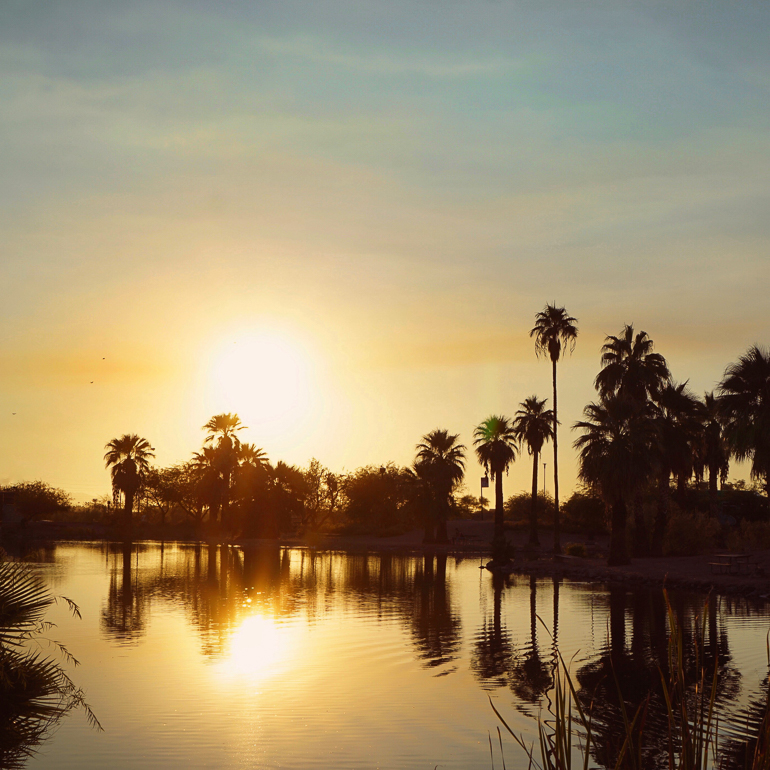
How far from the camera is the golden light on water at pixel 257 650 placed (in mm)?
20531

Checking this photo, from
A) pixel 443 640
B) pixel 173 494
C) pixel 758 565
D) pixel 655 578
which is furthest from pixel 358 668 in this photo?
pixel 173 494

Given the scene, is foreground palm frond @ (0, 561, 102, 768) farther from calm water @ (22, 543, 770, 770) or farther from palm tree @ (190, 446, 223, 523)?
palm tree @ (190, 446, 223, 523)

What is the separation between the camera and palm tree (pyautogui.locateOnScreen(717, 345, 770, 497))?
34.9 meters

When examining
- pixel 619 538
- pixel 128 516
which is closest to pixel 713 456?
pixel 619 538

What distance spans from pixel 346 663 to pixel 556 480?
38381 millimetres

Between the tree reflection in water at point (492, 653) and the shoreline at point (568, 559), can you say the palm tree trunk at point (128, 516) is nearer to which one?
the shoreline at point (568, 559)

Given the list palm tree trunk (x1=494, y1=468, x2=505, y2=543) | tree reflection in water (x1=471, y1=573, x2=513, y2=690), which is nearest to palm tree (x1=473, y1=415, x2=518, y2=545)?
palm tree trunk (x1=494, y1=468, x2=505, y2=543)

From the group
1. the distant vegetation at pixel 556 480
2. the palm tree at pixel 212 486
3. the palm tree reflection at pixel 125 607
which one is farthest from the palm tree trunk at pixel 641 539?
the palm tree at pixel 212 486

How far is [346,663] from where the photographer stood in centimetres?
2164

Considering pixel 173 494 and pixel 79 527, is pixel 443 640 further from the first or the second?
pixel 173 494

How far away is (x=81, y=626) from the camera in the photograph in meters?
27.5

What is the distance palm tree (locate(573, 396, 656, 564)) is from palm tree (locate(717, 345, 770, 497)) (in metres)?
6.35

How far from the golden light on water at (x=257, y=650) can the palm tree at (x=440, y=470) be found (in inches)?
1594

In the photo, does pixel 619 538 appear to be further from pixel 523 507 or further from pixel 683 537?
pixel 523 507
